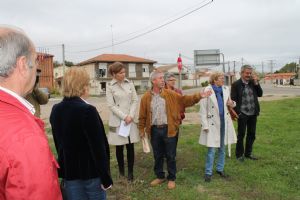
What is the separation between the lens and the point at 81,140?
332 cm

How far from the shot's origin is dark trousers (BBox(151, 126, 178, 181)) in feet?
18.4

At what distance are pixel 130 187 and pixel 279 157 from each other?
3.34 meters

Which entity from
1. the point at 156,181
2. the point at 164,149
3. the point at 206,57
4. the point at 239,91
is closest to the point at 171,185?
the point at 156,181

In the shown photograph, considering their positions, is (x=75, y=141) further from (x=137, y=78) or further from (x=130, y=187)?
(x=137, y=78)

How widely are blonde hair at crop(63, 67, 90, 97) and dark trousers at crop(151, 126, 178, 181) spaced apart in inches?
94.7

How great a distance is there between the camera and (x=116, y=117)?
5836mm

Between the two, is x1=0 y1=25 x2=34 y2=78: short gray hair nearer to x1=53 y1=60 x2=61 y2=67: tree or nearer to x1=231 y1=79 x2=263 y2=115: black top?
x1=231 y1=79 x2=263 y2=115: black top

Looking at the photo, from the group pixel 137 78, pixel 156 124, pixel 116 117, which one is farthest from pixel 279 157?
pixel 137 78

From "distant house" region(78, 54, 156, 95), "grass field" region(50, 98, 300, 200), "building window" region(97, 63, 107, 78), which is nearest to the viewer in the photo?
"grass field" region(50, 98, 300, 200)

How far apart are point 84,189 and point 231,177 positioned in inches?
128

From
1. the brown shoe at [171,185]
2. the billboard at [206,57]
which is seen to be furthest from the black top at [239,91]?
the billboard at [206,57]

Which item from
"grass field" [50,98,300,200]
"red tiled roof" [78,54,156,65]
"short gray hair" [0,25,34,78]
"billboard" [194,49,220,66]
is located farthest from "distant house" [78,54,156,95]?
"short gray hair" [0,25,34,78]

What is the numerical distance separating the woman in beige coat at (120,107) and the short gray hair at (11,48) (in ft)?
13.4

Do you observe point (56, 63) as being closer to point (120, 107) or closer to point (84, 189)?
point (120, 107)
